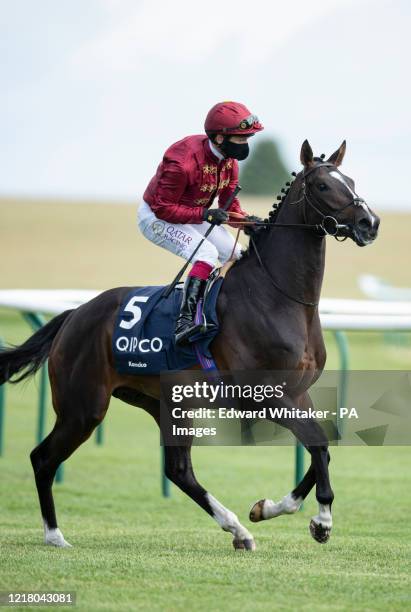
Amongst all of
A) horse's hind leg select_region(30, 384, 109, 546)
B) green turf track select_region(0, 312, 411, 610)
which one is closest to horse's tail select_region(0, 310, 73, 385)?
green turf track select_region(0, 312, 411, 610)

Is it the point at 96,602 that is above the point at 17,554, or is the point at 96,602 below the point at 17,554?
above

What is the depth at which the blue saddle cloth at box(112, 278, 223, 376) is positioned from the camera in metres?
6.04

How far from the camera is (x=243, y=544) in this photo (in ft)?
19.5

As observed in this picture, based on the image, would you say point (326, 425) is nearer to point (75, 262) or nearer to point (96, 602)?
point (96, 602)

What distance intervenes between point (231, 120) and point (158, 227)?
0.76 meters

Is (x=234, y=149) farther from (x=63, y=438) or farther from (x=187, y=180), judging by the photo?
(x=63, y=438)

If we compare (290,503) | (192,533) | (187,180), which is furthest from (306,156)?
(192,533)

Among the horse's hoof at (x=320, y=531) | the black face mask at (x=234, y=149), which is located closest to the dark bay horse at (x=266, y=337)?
the horse's hoof at (x=320, y=531)

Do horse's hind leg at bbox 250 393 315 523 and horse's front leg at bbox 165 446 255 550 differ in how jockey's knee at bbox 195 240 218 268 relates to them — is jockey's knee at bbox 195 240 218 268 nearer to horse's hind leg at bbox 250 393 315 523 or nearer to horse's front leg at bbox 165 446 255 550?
horse's hind leg at bbox 250 393 315 523

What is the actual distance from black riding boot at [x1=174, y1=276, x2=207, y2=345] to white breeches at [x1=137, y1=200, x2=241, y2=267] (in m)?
0.25

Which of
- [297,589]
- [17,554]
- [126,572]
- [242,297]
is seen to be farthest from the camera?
[242,297]

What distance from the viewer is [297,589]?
4645mm

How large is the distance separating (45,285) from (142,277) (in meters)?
3.27

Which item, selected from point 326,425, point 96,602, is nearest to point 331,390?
point 326,425
